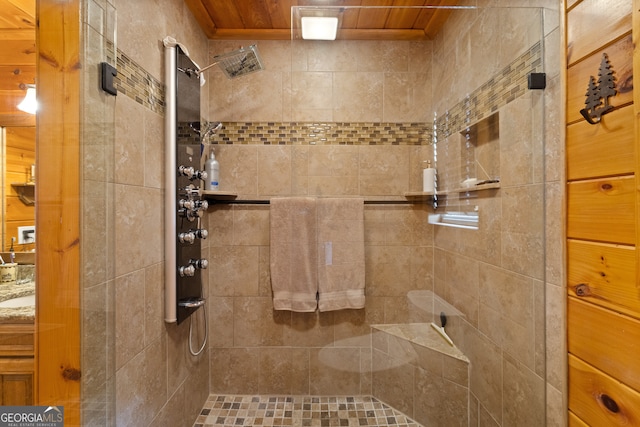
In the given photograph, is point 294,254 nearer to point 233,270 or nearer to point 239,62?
point 233,270

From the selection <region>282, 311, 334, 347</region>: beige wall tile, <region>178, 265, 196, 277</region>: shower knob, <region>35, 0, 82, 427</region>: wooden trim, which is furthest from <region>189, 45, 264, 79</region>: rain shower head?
<region>282, 311, 334, 347</region>: beige wall tile

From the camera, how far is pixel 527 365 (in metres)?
1.00

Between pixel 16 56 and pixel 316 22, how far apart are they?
1.52 m

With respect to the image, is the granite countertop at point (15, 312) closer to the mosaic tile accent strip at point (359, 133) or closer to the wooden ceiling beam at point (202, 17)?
the mosaic tile accent strip at point (359, 133)

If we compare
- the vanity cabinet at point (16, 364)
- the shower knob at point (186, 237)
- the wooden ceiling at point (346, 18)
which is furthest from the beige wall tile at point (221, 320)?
the wooden ceiling at point (346, 18)

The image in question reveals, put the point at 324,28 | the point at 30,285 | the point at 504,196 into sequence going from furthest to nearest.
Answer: the point at 324,28 < the point at 30,285 < the point at 504,196

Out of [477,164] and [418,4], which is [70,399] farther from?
[418,4]

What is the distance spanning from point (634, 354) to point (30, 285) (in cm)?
223

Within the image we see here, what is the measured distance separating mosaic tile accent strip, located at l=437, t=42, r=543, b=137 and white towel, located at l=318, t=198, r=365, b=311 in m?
0.65

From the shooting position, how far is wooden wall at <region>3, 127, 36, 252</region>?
4.44 feet

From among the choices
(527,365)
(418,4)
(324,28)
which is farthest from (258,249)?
(418,4)

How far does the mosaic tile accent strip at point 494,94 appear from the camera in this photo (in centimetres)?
100

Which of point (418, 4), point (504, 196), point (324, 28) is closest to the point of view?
point (504, 196)

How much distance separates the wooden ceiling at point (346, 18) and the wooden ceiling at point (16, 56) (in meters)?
0.74
